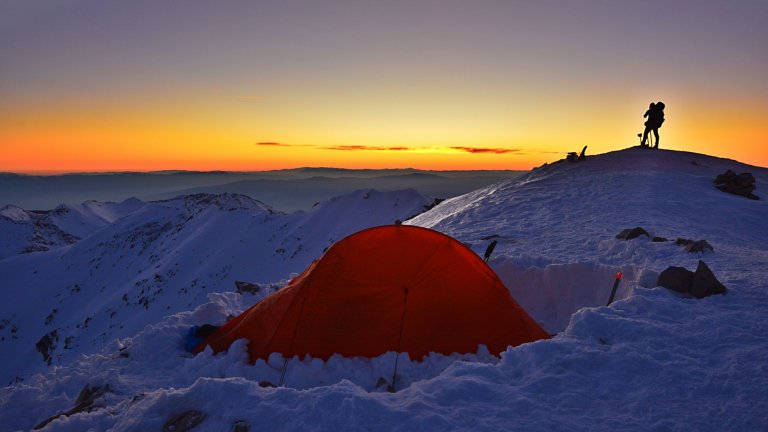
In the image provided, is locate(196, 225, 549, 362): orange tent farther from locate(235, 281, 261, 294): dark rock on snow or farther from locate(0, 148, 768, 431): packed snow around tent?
locate(235, 281, 261, 294): dark rock on snow

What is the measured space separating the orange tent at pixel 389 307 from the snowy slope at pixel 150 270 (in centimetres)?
3254

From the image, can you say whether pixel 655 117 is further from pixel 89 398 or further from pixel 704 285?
pixel 89 398

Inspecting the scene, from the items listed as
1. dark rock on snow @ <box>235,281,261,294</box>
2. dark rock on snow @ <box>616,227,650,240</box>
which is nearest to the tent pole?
dark rock on snow @ <box>235,281,261,294</box>

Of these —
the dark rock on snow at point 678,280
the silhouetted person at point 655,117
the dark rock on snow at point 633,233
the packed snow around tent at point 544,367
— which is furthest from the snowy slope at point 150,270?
the dark rock on snow at point 678,280

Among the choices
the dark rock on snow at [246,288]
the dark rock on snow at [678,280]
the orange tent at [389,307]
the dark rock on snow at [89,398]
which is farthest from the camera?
the dark rock on snow at [246,288]

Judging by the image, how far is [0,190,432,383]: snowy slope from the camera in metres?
42.5

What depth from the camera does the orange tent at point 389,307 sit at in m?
7.01

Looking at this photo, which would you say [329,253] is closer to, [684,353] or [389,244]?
[389,244]

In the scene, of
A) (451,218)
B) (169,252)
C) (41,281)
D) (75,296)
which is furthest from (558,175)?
(41,281)

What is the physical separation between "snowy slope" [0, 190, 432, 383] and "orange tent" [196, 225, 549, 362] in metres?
→ 32.5

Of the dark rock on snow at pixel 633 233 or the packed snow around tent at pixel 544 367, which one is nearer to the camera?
the packed snow around tent at pixel 544 367

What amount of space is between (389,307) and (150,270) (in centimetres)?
5475

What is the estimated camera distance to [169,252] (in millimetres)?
58094

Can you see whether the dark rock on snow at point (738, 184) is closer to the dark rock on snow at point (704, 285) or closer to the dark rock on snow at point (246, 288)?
the dark rock on snow at point (704, 285)
